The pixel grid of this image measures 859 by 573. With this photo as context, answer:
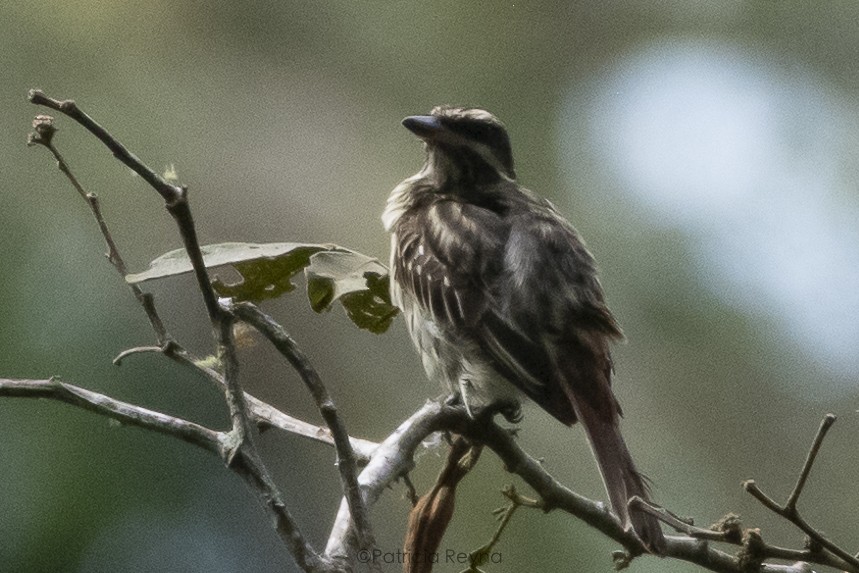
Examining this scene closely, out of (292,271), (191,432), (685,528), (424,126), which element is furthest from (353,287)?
(424,126)

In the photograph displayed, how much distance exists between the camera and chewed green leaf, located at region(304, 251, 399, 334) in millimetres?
2262

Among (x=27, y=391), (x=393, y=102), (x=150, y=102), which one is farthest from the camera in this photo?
(x=393, y=102)

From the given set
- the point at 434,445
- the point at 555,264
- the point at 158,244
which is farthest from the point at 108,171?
the point at 434,445

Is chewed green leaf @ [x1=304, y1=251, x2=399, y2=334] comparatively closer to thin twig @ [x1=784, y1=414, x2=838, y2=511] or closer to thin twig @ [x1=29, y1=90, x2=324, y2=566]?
thin twig @ [x1=29, y1=90, x2=324, y2=566]

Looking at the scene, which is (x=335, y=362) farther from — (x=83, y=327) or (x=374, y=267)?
(x=374, y=267)

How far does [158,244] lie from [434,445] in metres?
3.56

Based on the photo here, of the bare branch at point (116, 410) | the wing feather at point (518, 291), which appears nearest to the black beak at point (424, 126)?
the wing feather at point (518, 291)

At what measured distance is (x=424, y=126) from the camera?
3242mm

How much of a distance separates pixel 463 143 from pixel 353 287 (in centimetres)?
110

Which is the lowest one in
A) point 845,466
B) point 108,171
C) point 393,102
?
point 845,466

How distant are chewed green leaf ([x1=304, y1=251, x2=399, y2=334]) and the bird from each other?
0.63ft

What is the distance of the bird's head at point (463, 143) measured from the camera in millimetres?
3260

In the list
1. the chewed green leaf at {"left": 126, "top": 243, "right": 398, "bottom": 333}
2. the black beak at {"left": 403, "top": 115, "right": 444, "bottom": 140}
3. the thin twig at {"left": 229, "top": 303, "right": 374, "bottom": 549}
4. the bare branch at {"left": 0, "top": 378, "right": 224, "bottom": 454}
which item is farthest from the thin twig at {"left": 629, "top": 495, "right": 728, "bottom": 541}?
the black beak at {"left": 403, "top": 115, "right": 444, "bottom": 140}

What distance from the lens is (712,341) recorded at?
648 centimetres
